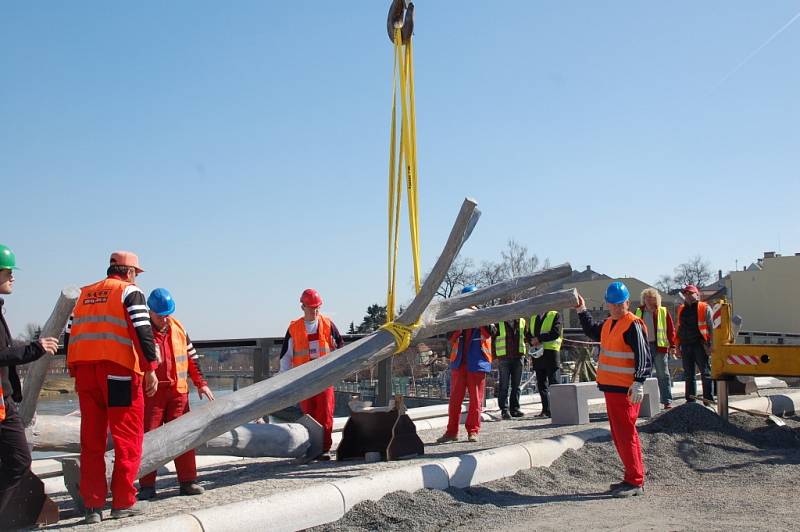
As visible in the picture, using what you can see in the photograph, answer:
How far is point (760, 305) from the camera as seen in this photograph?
5384 centimetres

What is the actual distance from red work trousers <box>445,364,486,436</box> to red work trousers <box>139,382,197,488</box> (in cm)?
330

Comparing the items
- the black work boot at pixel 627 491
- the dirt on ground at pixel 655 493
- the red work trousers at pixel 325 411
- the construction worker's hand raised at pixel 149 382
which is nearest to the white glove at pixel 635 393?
the black work boot at pixel 627 491

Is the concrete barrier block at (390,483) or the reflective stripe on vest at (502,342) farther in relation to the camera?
the reflective stripe on vest at (502,342)

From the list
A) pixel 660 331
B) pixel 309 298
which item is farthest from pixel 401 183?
pixel 660 331

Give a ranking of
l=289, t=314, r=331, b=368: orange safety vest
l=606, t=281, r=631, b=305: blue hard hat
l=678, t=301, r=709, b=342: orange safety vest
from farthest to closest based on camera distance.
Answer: l=678, t=301, r=709, b=342: orange safety vest < l=289, t=314, r=331, b=368: orange safety vest < l=606, t=281, r=631, b=305: blue hard hat

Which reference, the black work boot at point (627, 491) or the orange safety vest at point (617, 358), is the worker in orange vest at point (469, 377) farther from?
the black work boot at point (627, 491)

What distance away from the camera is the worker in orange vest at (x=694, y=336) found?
36.7ft

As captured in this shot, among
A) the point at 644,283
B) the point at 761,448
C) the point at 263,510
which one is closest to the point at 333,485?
the point at 263,510

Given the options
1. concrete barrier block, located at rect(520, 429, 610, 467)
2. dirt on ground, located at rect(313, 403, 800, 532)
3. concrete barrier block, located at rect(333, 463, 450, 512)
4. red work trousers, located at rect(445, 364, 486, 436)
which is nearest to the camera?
dirt on ground, located at rect(313, 403, 800, 532)

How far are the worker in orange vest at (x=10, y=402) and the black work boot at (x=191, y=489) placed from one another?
143 centimetres

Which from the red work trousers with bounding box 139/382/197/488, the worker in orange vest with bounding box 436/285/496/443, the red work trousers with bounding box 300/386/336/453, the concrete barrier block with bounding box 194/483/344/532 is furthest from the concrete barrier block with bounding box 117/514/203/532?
the worker in orange vest with bounding box 436/285/496/443

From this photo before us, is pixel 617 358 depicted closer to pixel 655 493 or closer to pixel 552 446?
pixel 655 493

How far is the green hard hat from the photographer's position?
205 inches

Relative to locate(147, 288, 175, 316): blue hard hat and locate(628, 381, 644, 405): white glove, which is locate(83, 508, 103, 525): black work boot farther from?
locate(628, 381, 644, 405): white glove
